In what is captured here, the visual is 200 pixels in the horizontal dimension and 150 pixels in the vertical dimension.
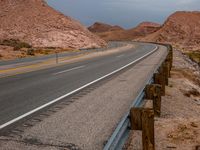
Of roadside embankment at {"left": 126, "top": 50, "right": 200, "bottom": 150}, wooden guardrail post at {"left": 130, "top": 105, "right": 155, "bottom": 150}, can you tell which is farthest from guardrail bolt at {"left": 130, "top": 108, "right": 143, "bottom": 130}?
roadside embankment at {"left": 126, "top": 50, "right": 200, "bottom": 150}

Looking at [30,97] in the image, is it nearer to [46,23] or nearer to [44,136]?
[44,136]

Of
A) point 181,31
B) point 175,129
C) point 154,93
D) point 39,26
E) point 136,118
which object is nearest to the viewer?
point 136,118

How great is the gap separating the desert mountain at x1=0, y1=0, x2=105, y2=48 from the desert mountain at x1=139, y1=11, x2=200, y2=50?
63.9 metres

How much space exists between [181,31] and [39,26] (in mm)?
80382

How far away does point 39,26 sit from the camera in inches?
2598

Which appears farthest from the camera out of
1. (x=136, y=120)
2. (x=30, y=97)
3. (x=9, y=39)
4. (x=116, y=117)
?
(x=9, y=39)

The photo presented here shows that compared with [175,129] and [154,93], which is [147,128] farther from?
[154,93]

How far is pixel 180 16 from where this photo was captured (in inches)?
5669

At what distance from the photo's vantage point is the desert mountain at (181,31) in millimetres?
127569

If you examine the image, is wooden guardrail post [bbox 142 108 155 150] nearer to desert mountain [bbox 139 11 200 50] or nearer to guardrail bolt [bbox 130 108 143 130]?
guardrail bolt [bbox 130 108 143 130]

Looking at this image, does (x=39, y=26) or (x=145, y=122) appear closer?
(x=145, y=122)

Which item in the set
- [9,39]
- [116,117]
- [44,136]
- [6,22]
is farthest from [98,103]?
[6,22]

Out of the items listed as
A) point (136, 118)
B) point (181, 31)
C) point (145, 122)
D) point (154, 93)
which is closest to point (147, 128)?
point (145, 122)

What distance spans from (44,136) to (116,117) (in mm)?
2269
